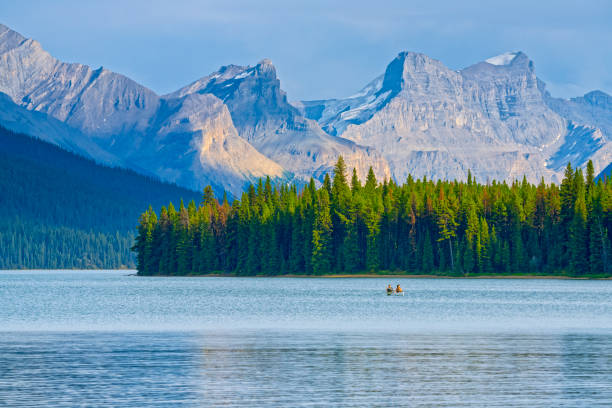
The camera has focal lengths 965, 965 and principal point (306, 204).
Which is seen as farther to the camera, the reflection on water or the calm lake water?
the calm lake water

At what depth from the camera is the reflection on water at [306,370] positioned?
137 feet

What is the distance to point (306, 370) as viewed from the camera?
165ft

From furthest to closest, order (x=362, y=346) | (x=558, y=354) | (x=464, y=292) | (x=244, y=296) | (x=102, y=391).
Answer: (x=464, y=292) < (x=244, y=296) < (x=362, y=346) < (x=558, y=354) < (x=102, y=391)

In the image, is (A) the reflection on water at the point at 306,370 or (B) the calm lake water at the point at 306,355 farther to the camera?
(B) the calm lake water at the point at 306,355

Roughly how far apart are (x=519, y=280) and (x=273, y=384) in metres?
155

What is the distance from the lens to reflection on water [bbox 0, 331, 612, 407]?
4178 cm

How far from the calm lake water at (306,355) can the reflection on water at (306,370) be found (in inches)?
3.3

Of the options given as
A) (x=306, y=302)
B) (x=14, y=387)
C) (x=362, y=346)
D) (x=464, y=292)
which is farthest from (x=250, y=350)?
(x=464, y=292)

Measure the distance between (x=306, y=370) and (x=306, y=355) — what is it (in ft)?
21.9

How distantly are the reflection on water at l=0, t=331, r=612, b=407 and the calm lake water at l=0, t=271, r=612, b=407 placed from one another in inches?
3.3

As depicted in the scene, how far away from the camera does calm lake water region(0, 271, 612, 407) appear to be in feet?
139

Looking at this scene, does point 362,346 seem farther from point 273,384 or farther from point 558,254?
point 558,254

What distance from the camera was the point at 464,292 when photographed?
14200cm

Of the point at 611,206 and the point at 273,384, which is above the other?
the point at 611,206
